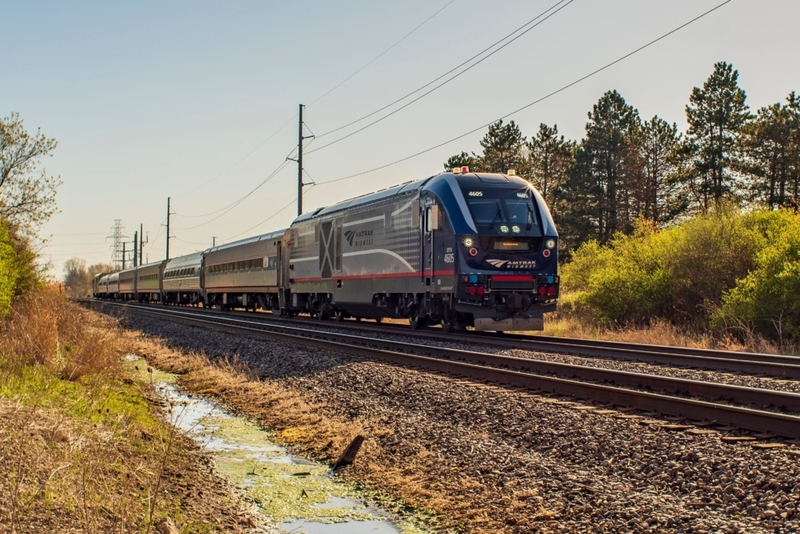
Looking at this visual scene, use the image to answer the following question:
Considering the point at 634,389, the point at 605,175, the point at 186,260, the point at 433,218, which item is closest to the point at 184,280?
the point at 186,260

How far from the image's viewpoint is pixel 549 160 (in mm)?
58219

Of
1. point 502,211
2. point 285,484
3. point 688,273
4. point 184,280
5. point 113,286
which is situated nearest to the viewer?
point 285,484

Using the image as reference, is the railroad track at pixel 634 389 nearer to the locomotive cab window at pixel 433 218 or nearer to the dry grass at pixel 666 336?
the locomotive cab window at pixel 433 218

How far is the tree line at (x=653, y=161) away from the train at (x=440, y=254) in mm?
23465

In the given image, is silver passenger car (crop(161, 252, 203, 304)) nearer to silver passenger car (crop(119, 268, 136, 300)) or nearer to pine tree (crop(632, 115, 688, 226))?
silver passenger car (crop(119, 268, 136, 300))

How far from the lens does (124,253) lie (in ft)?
368

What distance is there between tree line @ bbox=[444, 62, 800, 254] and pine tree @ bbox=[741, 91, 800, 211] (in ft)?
0.18

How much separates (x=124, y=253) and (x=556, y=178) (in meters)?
74.6

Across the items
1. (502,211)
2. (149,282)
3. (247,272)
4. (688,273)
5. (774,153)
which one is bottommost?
(688,273)

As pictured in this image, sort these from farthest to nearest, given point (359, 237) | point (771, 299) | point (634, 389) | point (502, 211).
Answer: point (359, 237)
point (502, 211)
point (771, 299)
point (634, 389)

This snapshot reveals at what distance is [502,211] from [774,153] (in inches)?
1319

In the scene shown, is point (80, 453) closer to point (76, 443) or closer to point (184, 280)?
point (76, 443)

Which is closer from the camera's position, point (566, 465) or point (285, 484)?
point (566, 465)

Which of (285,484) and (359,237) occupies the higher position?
(359,237)
